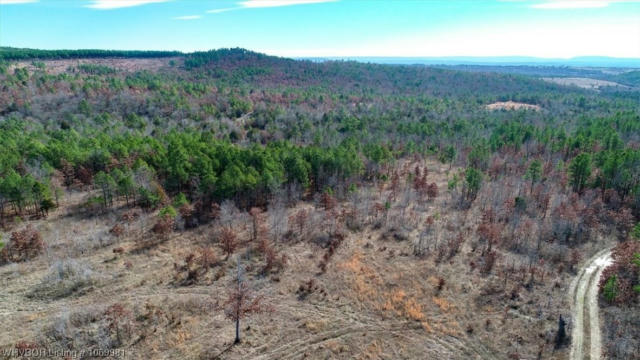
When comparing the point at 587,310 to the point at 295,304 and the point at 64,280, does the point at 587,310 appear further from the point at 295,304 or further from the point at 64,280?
the point at 64,280

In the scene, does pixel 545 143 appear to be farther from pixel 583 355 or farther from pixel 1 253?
pixel 1 253

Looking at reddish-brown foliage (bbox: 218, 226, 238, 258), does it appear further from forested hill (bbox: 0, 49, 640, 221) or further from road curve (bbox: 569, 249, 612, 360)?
road curve (bbox: 569, 249, 612, 360)

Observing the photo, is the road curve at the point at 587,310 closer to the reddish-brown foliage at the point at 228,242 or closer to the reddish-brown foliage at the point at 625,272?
the reddish-brown foliage at the point at 625,272

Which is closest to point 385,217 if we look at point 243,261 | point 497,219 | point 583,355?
point 497,219

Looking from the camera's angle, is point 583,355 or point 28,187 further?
point 28,187

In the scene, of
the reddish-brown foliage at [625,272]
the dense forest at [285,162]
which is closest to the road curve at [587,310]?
the reddish-brown foliage at [625,272]

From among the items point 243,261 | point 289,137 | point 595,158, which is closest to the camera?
point 243,261

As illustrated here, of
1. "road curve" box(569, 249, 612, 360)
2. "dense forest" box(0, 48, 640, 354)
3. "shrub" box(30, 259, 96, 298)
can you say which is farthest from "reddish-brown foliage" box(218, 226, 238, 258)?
"road curve" box(569, 249, 612, 360)
